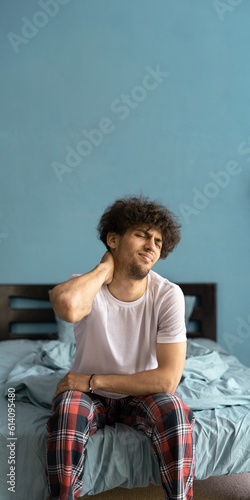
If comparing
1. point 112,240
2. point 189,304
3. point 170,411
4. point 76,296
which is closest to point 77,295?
point 76,296

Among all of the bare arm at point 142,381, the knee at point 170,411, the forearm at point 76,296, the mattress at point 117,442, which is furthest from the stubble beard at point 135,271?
the mattress at point 117,442

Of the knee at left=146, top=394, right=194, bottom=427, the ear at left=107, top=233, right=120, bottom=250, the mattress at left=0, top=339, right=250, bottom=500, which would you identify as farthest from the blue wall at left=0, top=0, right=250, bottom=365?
the knee at left=146, top=394, right=194, bottom=427

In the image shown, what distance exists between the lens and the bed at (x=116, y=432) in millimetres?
1369

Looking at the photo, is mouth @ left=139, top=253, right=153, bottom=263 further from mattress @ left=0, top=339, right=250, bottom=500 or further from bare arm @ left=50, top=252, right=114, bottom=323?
mattress @ left=0, top=339, right=250, bottom=500

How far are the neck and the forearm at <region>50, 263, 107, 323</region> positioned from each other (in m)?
0.11

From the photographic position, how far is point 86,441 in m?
1.31

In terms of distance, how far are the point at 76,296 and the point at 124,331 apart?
0.92ft

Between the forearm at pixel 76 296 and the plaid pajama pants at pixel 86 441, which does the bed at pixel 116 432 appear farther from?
the forearm at pixel 76 296

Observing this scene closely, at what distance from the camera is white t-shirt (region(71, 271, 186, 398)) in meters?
1.50

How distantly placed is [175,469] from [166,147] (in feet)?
7.37

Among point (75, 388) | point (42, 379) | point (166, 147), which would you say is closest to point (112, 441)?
point (75, 388)

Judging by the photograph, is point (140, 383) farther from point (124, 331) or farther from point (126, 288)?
point (126, 288)

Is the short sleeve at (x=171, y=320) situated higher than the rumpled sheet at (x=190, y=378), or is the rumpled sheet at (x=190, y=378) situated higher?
the short sleeve at (x=171, y=320)

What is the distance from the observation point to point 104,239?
169cm
